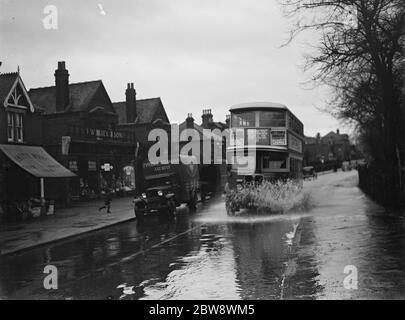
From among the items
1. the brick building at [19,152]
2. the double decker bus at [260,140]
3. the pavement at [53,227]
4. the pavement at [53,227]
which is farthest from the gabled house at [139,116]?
the double decker bus at [260,140]

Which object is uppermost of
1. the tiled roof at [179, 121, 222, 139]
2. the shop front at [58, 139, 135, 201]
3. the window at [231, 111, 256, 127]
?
the tiled roof at [179, 121, 222, 139]

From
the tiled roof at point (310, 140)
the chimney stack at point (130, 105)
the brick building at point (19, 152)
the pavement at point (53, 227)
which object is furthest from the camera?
the tiled roof at point (310, 140)

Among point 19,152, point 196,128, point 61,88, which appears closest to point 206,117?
point 196,128

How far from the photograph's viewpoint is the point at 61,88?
111 ft

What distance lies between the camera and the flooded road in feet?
24.7

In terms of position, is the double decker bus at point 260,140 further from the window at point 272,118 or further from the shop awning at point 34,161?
the shop awning at point 34,161

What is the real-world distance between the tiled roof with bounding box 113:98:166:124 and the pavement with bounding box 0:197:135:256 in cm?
1888

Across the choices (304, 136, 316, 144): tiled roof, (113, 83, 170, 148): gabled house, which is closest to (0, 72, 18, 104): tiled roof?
(113, 83, 170, 148): gabled house

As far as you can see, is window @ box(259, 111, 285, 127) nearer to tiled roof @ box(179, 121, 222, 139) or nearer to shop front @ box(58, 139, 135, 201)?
shop front @ box(58, 139, 135, 201)

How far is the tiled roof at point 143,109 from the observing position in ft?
141

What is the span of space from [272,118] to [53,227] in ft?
32.6

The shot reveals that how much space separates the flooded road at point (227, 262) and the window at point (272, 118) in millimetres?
4702
